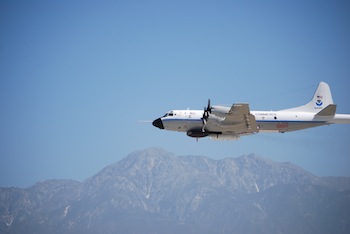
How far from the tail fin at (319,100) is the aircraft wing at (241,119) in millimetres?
6400

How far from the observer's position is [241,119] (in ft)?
178

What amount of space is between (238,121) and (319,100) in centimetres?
1235

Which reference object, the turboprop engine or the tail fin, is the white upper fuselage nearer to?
the tail fin

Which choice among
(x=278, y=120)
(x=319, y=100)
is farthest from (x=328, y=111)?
(x=278, y=120)

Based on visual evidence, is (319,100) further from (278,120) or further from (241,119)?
(241,119)

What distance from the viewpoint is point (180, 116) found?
2283 inches

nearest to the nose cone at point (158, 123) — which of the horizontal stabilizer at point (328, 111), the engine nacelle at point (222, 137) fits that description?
the engine nacelle at point (222, 137)

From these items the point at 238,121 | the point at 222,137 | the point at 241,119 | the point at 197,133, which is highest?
the point at 241,119

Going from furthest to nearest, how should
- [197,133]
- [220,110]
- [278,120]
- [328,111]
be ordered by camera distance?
[197,133] < [278,120] < [328,111] < [220,110]

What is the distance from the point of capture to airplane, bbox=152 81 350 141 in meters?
54.8

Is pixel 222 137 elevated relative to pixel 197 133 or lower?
lower

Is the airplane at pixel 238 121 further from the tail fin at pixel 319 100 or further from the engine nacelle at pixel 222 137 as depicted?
the tail fin at pixel 319 100

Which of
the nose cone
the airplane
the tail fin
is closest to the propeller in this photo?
the airplane

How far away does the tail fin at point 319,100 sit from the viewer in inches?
2339
